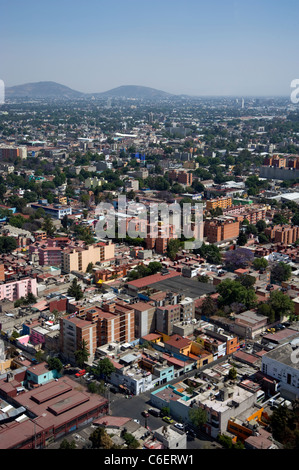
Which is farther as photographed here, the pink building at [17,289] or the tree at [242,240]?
the tree at [242,240]

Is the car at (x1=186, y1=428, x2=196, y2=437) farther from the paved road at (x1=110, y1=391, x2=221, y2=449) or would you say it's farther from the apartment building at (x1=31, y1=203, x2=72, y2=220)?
the apartment building at (x1=31, y1=203, x2=72, y2=220)

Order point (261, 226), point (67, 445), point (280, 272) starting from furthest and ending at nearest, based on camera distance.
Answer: point (261, 226) → point (280, 272) → point (67, 445)

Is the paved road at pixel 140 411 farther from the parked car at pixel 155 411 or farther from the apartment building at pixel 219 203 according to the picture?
the apartment building at pixel 219 203

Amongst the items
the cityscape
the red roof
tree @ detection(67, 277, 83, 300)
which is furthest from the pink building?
the red roof

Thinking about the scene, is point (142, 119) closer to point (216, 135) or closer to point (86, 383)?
point (216, 135)

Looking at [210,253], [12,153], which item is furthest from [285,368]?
[12,153]

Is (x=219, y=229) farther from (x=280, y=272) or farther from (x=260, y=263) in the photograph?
(x=280, y=272)

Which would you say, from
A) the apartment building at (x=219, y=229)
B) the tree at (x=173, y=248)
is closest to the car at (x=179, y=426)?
the tree at (x=173, y=248)
